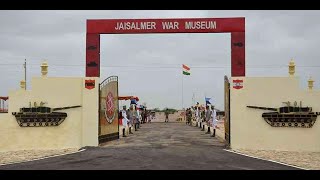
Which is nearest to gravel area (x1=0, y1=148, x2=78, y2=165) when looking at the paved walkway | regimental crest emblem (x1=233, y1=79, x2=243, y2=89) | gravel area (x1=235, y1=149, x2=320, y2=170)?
the paved walkway

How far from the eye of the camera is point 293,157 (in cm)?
1519

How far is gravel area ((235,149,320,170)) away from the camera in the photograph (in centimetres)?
1309

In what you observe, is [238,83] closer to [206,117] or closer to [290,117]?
[290,117]

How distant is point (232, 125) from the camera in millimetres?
17641

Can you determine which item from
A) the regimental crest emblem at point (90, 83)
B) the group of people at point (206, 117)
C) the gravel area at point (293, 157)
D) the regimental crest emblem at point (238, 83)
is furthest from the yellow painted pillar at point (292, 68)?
the regimental crest emblem at point (90, 83)

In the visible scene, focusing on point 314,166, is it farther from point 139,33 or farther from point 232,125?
point 139,33

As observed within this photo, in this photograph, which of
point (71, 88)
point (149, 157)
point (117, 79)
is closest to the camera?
point (149, 157)

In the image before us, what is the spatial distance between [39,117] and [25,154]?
6.94 ft

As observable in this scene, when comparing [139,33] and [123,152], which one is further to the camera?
[139,33]

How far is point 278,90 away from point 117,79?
790 centimetres

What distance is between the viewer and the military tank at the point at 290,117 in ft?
56.4
